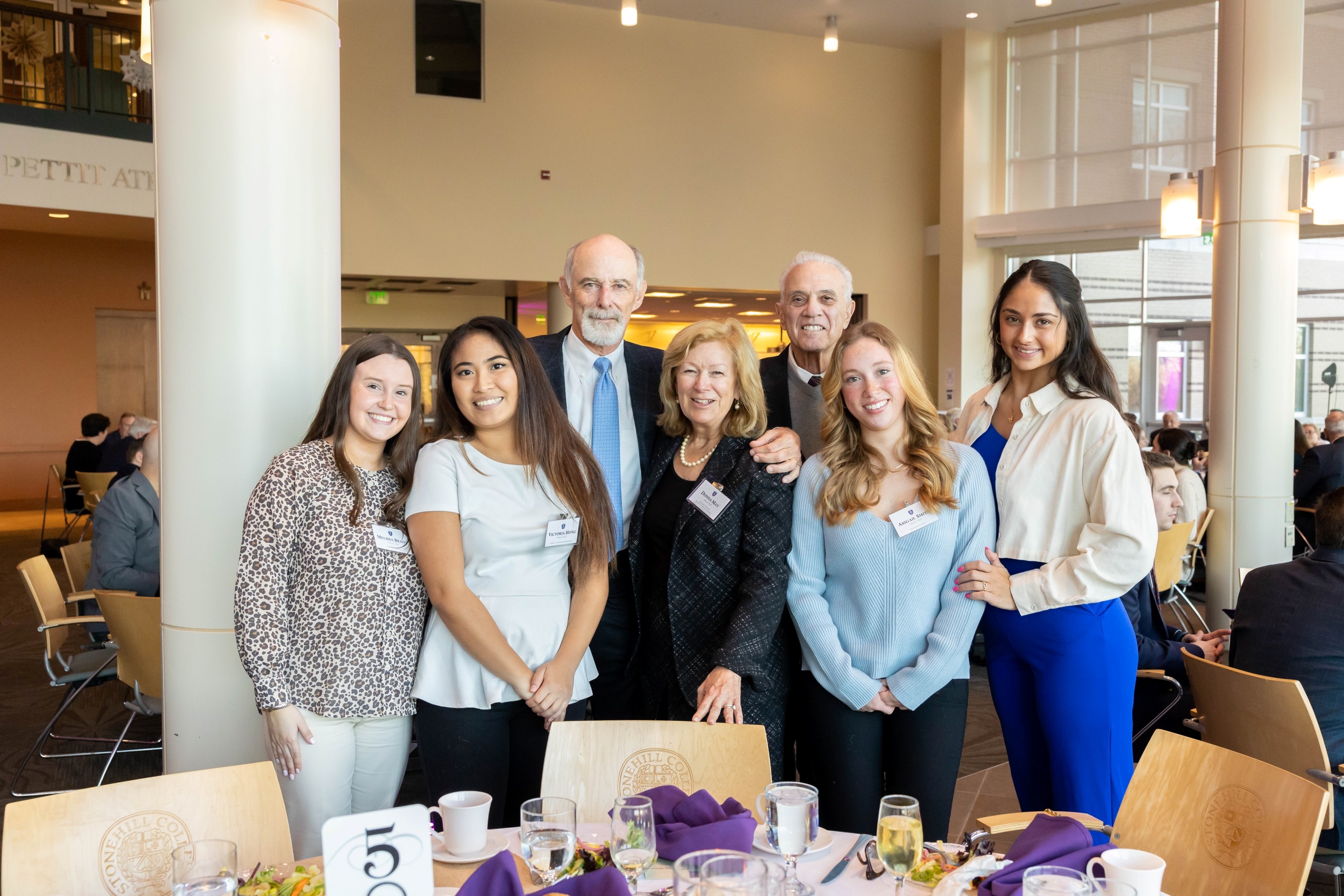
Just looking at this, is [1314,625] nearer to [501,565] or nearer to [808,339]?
[808,339]

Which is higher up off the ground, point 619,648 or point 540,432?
point 540,432

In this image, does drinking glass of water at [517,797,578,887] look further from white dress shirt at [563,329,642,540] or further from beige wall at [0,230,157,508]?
beige wall at [0,230,157,508]

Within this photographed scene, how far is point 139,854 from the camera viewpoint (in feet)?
6.16

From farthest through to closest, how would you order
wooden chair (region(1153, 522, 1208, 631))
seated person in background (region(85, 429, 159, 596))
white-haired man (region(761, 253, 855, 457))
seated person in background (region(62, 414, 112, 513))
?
seated person in background (region(62, 414, 112, 513)) < wooden chair (region(1153, 522, 1208, 631)) < seated person in background (region(85, 429, 159, 596)) < white-haired man (region(761, 253, 855, 457))

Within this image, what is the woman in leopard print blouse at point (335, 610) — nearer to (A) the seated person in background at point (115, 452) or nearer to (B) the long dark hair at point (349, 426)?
(B) the long dark hair at point (349, 426)

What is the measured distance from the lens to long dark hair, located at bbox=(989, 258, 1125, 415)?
264 centimetres

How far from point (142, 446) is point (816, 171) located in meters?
8.67

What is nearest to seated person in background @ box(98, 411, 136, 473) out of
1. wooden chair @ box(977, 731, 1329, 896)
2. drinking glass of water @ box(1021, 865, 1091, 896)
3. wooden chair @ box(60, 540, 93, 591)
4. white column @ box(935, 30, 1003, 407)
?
wooden chair @ box(60, 540, 93, 591)

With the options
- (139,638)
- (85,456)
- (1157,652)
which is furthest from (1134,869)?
(85,456)

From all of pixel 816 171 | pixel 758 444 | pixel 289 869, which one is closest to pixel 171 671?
pixel 289 869

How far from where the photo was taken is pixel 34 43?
33.4 feet

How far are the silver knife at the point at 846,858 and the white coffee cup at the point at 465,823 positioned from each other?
1.87ft

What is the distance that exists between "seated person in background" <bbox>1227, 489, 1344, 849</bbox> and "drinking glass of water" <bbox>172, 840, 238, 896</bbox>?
2.83 m

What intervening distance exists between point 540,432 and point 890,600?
0.94 meters
